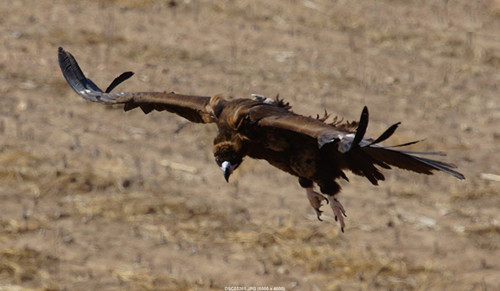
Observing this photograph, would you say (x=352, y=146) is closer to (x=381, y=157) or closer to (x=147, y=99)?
(x=381, y=157)

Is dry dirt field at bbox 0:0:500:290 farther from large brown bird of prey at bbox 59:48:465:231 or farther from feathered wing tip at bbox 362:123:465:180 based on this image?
feathered wing tip at bbox 362:123:465:180

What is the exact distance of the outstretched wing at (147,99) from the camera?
266 inches

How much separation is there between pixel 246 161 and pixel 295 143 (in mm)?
4944

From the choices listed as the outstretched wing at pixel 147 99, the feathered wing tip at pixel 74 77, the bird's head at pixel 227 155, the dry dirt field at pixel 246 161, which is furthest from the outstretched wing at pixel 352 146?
the dry dirt field at pixel 246 161

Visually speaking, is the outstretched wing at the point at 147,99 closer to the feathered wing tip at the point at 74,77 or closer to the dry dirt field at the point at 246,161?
the feathered wing tip at the point at 74,77

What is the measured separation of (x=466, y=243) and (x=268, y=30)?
610cm

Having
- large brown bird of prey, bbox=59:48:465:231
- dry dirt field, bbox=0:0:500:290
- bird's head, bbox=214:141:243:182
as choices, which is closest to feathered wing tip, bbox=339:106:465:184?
large brown bird of prey, bbox=59:48:465:231

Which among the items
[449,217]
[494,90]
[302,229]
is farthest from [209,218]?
[494,90]

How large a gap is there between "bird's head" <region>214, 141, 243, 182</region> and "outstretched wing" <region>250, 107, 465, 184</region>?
1.22 feet

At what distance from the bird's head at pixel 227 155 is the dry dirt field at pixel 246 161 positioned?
2635mm

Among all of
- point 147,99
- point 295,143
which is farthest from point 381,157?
point 147,99

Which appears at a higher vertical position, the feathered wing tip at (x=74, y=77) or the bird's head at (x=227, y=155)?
the feathered wing tip at (x=74, y=77)

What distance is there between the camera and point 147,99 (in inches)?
275

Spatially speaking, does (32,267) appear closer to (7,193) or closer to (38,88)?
(7,193)
